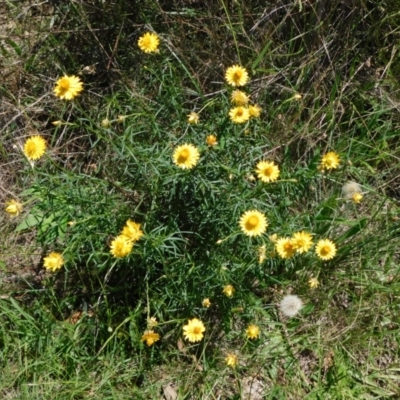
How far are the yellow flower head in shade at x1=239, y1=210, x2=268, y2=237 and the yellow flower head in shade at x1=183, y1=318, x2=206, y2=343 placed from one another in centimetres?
41

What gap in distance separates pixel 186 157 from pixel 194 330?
646 millimetres

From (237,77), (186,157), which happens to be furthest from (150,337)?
(237,77)

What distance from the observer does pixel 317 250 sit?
2250 millimetres

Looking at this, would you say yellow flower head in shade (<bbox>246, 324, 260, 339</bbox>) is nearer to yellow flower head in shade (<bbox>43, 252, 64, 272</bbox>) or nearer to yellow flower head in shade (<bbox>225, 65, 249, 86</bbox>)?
yellow flower head in shade (<bbox>43, 252, 64, 272</bbox>)

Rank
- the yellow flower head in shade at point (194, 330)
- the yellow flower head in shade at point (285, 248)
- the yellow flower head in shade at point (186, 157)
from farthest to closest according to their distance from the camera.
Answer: the yellow flower head in shade at point (194, 330), the yellow flower head in shade at point (285, 248), the yellow flower head in shade at point (186, 157)

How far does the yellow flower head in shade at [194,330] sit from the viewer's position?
218 centimetres

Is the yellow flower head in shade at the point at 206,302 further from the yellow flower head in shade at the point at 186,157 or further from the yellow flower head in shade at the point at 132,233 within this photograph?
the yellow flower head in shade at the point at 186,157

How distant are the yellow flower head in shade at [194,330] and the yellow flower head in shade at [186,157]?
0.59 m

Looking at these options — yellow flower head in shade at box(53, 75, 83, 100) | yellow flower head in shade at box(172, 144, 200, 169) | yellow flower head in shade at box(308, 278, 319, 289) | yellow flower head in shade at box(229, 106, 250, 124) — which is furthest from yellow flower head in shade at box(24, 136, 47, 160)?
yellow flower head in shade at box(308, 278, 319, 289)

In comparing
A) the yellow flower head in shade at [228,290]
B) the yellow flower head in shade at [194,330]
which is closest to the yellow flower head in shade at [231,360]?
the yellow flower head in shade at [194,330]

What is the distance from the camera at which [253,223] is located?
2.00m

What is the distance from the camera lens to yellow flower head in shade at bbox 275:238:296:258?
2047 mm

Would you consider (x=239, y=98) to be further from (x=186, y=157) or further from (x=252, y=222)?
(x=252, y=222)

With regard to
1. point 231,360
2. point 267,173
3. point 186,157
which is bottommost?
point 231,360
